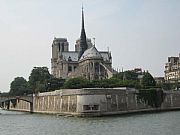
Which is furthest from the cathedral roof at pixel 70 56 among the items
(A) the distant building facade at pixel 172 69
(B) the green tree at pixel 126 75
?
(A) the distant building facade at pixel 172 69

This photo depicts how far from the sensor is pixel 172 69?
13625 centimetres

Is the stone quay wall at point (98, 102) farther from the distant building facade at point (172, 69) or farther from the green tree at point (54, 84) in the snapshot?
the distant building facade at point (172, 69)

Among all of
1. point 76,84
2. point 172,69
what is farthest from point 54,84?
point 172,69

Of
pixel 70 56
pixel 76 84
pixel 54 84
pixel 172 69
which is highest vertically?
pixel 70 56

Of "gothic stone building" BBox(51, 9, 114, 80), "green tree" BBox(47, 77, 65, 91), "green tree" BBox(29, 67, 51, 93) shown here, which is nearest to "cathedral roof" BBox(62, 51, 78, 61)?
"gothic stone building" BBox(51, 9, 114, 80)

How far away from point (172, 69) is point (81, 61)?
33.3 m

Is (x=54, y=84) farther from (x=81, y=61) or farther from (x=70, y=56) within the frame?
(x=70, y=56)

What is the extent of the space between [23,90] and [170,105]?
153 feet

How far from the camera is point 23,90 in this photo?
11025cm

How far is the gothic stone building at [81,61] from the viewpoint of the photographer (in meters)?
110

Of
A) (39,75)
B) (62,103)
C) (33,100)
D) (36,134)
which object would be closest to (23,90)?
(39,75)

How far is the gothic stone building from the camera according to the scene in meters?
110

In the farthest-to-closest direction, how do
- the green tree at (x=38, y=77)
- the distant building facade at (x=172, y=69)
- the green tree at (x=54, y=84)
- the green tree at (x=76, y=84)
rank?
the distant building facade at (x=172, y=69), the green tree at (x=38, y=77), the green tree at (x=54, y=84), the green tree at (x=76, y=84)

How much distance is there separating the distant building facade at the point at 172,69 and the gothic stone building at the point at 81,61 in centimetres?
2069
